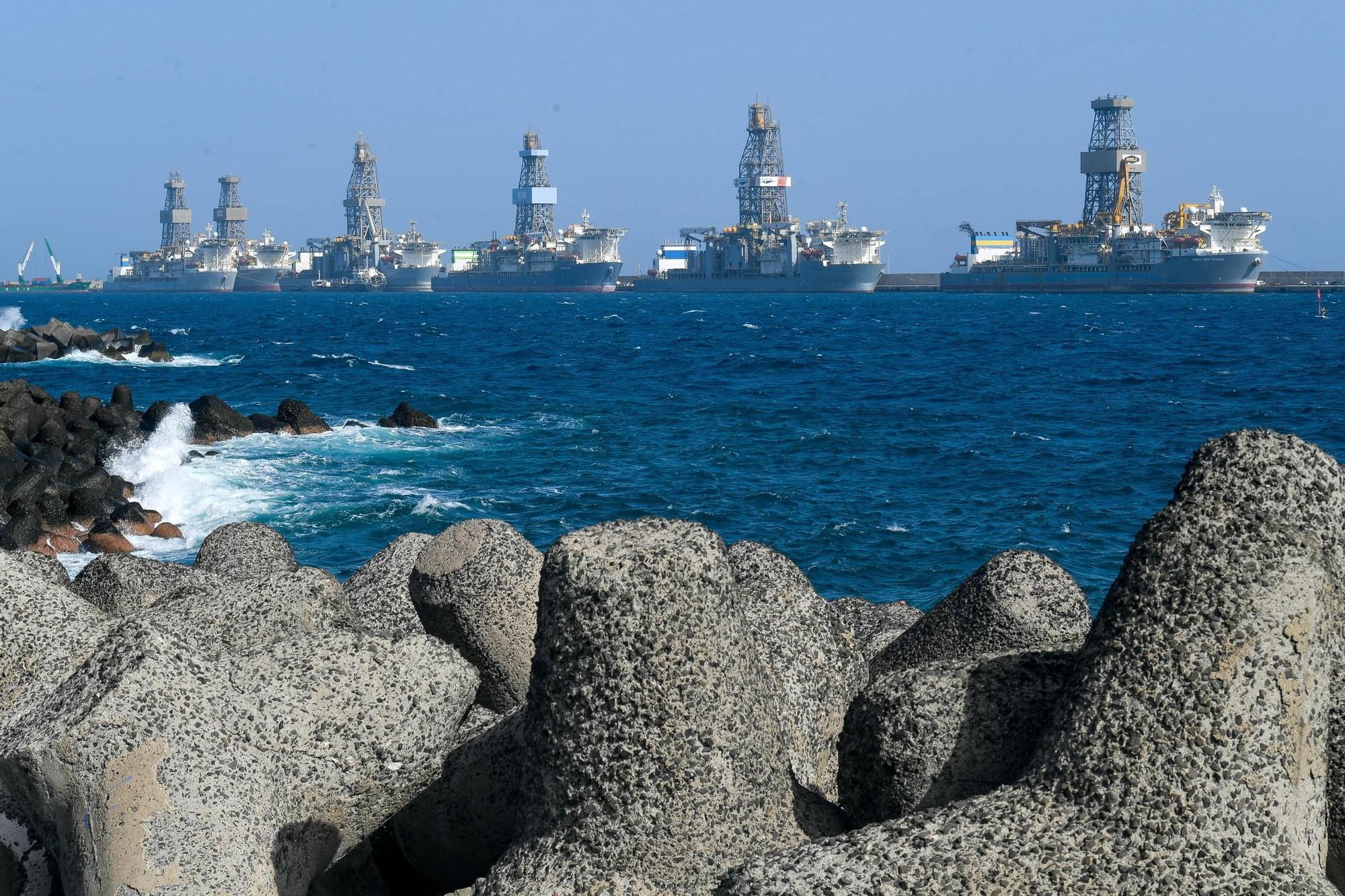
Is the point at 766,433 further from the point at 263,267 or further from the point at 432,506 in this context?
the point at 263,267

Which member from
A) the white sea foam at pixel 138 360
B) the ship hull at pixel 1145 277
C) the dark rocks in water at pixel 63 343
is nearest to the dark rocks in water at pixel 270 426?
the white sea foam at pixel 138 360

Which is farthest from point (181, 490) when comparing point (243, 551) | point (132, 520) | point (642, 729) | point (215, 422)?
point (642, 729)

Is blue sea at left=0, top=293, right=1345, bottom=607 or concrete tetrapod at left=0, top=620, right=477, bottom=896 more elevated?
concrete tetrapod at left=0, top=620, right=477, bottom=896

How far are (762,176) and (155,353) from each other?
113027mm

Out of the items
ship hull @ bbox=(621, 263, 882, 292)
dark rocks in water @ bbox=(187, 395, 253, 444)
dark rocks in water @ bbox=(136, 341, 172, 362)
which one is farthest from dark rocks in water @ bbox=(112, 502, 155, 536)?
ship hull @ bbox=(621, 263, 882, 292)

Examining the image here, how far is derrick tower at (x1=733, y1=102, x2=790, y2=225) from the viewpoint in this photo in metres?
155

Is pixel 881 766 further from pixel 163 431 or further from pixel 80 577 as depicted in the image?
pixel 163 431

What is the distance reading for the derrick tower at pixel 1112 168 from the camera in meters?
127

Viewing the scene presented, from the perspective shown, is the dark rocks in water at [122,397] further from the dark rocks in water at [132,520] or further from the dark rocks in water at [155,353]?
the dark rocks in water at [155,353]

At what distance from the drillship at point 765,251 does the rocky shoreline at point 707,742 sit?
128517mm

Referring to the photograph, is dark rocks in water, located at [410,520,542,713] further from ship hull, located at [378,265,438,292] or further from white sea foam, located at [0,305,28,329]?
ship hull, located at [378,265,438,292]

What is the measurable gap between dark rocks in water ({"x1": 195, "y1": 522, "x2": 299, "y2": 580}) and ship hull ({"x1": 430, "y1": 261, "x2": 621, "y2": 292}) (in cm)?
13722

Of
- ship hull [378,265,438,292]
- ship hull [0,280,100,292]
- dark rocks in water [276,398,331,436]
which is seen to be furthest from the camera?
ship hull [0,280,100,292]

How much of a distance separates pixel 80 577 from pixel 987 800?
20.3ft
